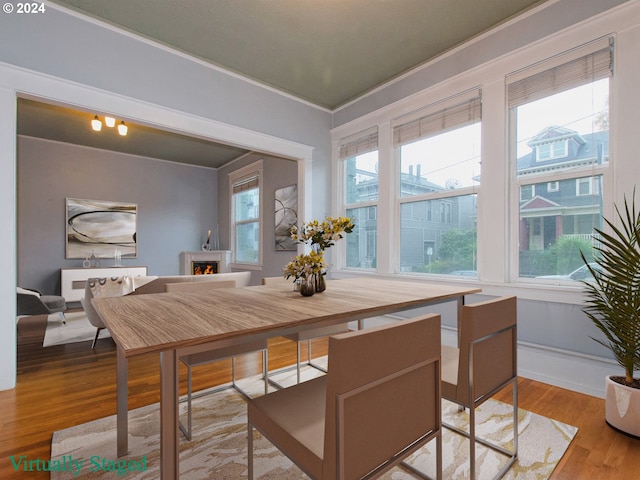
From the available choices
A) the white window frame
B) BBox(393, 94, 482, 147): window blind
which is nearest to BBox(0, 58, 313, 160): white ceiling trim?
BBox(393, 94, 482, 147): window blind

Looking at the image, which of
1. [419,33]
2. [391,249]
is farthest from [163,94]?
[391,249]

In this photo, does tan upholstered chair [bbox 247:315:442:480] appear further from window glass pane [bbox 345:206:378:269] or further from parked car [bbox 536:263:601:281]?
window glass pane [bbox 345:206:378:269]

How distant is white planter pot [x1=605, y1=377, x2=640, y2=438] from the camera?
170 cm

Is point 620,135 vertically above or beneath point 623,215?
above

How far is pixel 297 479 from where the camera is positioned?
1.43m

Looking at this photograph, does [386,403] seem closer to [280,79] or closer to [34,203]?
[280,79]

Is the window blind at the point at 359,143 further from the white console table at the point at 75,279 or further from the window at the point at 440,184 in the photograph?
the white console table at the point at 75,279

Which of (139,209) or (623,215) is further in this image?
(139,209)

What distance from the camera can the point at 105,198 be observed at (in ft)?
19.0

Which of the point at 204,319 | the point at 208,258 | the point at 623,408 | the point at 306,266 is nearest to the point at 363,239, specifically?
the point at 306,266

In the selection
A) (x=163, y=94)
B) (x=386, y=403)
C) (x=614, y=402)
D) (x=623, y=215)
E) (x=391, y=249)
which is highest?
(x=163, y=94)

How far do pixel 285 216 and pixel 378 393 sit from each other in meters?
3.97

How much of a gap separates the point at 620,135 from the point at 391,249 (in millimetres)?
2071

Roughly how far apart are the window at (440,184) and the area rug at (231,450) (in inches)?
57.2
